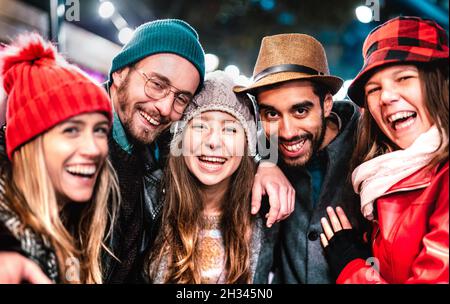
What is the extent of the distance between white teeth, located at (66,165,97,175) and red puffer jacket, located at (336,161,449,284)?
124cm

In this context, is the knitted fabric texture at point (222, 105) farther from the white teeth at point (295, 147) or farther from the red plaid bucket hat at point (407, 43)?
the red plaid bucket hat at point (407, 43)

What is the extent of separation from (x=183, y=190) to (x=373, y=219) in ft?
3.09

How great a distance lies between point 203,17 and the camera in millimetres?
2301

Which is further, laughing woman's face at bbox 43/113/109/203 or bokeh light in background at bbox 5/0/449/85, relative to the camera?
bokeh light in background at bbox 5/0/449/85

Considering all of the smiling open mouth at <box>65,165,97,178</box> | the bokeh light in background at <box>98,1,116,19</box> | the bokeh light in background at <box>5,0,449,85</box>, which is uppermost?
the bokeh light in background at <box>98,1,116,19</box>

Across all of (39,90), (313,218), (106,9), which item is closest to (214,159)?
(313,218)

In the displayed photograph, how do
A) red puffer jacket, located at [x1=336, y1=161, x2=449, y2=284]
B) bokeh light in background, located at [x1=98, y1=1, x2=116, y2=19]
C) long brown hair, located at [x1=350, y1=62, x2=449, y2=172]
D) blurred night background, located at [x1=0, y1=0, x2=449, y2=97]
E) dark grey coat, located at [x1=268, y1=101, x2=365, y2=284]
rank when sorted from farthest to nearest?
1. bokeh light in background, located at [x1=98, y1=1, x2=116, y2=19]
2. blurred night background, located at [x1=0, y1=0, x2=449, y2=97]
3. dark grey coat, located at [x1=268, y1=101, x2=365, y2=284]
4. long brown hair, located at [x1=350, y1=62, x2=449, y2=172]
5. red puffer jacket, located at [x1=336, y1=161, x2=449, y2=284]

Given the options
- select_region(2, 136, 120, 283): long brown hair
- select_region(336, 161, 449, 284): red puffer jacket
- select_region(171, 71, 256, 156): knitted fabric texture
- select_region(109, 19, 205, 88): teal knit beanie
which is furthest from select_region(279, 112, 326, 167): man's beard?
select_region(2, 136, 120, 283): long brown hair

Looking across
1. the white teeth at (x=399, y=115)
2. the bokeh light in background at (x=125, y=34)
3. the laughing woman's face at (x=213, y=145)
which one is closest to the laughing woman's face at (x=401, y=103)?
the white teeth at (x=399, y=115)

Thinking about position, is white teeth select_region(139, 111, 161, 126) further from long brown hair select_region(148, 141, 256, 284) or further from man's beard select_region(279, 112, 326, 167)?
man's beard select_region(279, 112, 326, 167)

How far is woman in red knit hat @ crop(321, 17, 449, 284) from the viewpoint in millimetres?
1680

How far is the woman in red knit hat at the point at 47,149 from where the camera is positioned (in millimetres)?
1666

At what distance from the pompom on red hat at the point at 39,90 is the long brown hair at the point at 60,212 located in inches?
3.0
